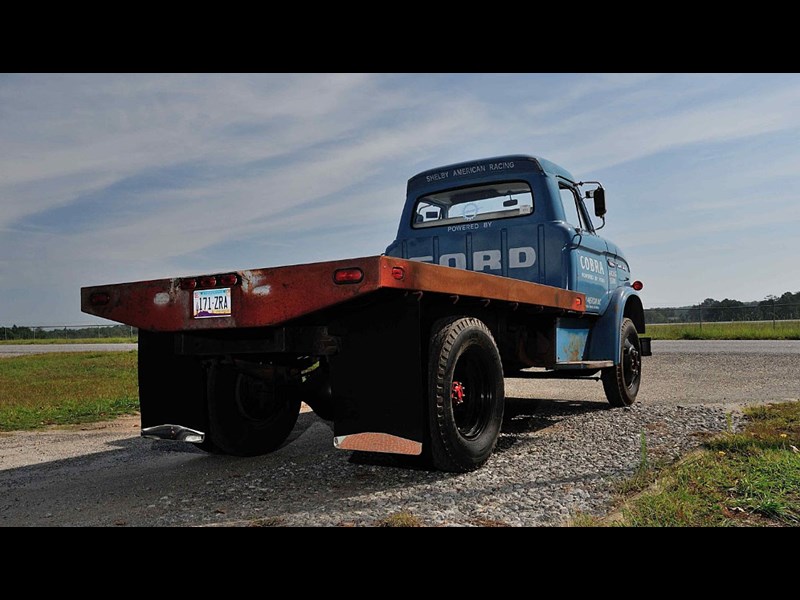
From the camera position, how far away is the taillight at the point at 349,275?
369 centimetres

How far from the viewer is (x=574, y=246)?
21.7ft

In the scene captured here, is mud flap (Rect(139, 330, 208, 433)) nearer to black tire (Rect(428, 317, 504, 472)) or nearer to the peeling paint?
the peeling paint

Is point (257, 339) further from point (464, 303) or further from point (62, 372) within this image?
point (62, 372)

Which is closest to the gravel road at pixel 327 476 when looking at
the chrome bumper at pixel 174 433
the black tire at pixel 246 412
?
the black tire at pixel 246 412

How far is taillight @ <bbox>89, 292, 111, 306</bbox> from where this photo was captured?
Answer: 188 inches

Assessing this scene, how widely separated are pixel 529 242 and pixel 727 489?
3.17 m

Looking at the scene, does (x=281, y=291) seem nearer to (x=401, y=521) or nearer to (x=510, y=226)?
(x=401, y=521)

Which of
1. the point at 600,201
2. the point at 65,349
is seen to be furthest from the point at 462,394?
the point at 65,349

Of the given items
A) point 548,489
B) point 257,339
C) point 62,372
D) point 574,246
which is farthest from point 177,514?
point 62,372

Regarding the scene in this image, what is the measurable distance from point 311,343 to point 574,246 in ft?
10.7

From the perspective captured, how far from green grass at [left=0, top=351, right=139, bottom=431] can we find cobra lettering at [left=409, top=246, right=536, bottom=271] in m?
5.21

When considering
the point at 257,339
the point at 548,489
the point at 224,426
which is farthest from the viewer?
the point at 224,426

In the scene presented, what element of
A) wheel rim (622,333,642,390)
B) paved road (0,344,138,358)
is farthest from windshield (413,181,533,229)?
paved road (0,344,138,358)

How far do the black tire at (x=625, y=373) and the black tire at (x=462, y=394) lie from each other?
3.29m
